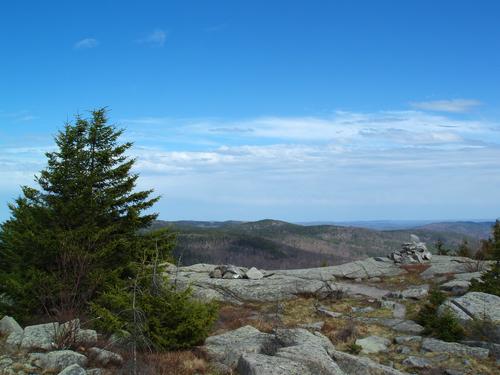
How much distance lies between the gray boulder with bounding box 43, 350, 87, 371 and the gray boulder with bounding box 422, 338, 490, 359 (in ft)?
34.2

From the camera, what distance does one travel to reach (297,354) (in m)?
10.4

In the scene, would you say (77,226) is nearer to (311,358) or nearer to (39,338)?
(39,338)

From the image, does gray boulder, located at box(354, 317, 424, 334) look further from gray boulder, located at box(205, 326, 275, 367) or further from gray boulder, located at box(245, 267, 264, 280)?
gray boulder, located at box(245, 267, 264, 280)

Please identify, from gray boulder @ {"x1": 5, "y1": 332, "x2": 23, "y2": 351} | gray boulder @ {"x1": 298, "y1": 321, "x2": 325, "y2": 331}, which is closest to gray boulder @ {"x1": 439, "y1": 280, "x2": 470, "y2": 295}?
gray boulder @ {"x1": 298, "y1": 321, "x2": 325, "y2": 331}

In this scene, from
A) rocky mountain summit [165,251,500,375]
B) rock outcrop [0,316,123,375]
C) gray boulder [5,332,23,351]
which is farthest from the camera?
gray boulder [5,332,23,351]

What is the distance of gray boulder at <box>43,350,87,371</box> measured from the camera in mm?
10312


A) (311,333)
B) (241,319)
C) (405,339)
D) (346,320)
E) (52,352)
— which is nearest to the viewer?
(52,352)

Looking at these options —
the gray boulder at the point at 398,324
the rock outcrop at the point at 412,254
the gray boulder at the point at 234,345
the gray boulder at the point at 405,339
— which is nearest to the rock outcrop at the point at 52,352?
the gray boulder at the point at 234,345

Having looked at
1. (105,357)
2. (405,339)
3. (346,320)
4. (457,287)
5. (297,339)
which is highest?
(297,339)

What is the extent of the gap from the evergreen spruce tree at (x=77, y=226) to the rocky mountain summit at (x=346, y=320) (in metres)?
4.85

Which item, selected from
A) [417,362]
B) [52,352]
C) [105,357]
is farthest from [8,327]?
[417,362]

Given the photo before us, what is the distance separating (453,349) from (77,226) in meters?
14.5

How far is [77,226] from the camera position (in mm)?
18234

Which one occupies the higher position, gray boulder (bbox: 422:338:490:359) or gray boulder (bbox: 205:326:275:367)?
gray boulder (bbox: 205:326:275:367)
